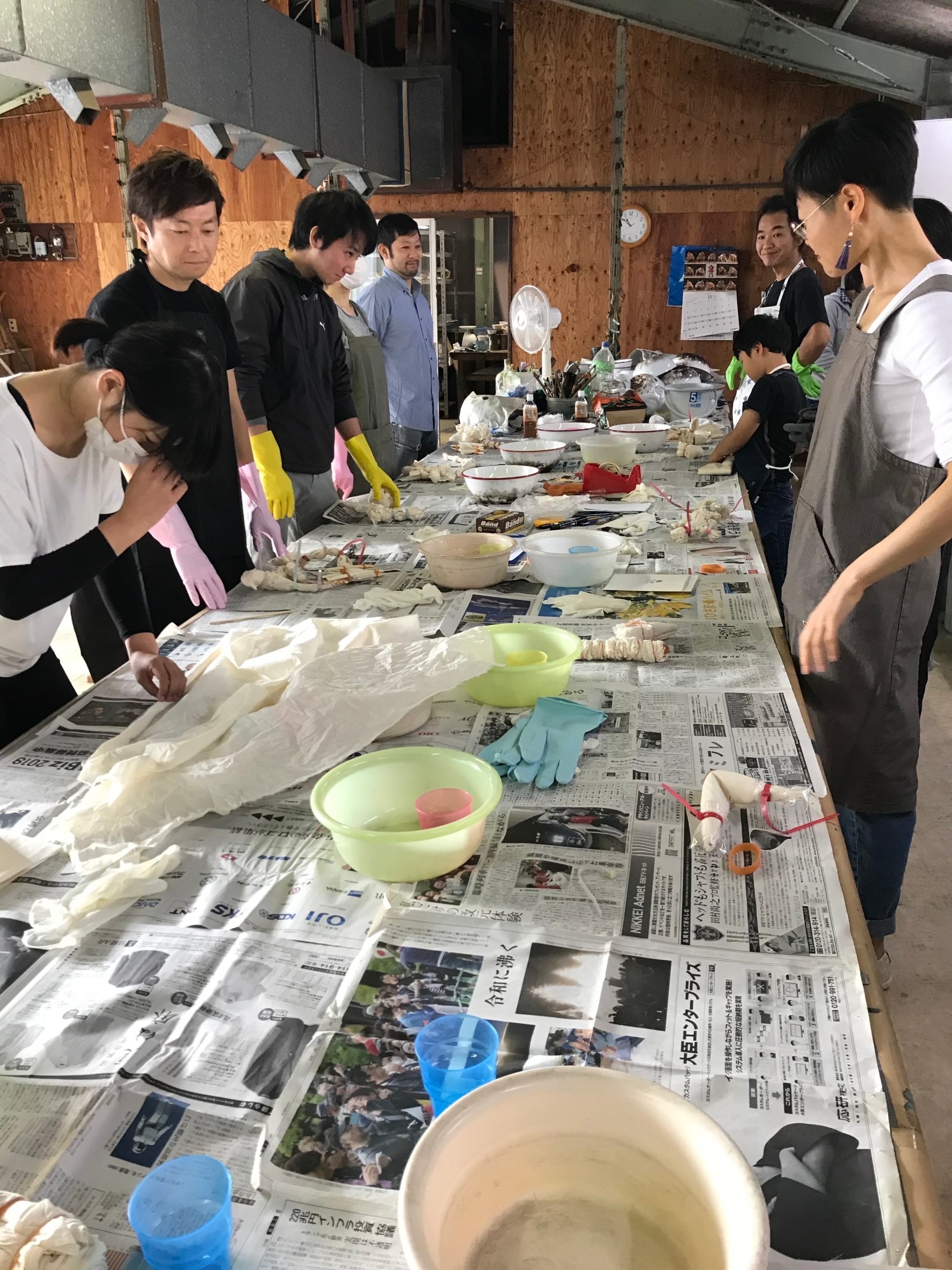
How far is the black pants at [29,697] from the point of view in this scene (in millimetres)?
1719

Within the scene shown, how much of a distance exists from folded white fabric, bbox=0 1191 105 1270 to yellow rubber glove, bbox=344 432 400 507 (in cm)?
257

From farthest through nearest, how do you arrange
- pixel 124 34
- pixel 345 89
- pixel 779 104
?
pixel 779 104 < pixel 345 89 < pixel 124 34

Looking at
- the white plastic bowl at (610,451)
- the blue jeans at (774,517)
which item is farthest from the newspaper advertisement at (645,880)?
the blue jeans at (774,517)

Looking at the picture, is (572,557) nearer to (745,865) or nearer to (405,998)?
(745,865)

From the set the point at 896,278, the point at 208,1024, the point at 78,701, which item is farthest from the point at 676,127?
the point at 208,1024

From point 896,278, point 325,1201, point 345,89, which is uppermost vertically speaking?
point 345,89

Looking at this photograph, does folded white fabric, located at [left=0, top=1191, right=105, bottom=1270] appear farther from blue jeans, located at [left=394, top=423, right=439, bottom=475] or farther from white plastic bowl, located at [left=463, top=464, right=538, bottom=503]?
blue jeans, located at [left=394, top=423, right=439, bottom=475]

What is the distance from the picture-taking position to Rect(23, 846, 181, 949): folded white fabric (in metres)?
1.04

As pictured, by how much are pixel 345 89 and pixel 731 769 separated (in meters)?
5.92

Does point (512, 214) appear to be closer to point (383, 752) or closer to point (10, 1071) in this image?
point (383, 752)

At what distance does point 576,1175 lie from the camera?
0.71 metres

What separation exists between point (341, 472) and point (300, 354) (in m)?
0.61

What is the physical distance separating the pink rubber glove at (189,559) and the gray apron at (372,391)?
1.97m

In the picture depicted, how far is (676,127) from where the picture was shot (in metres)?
7.71
